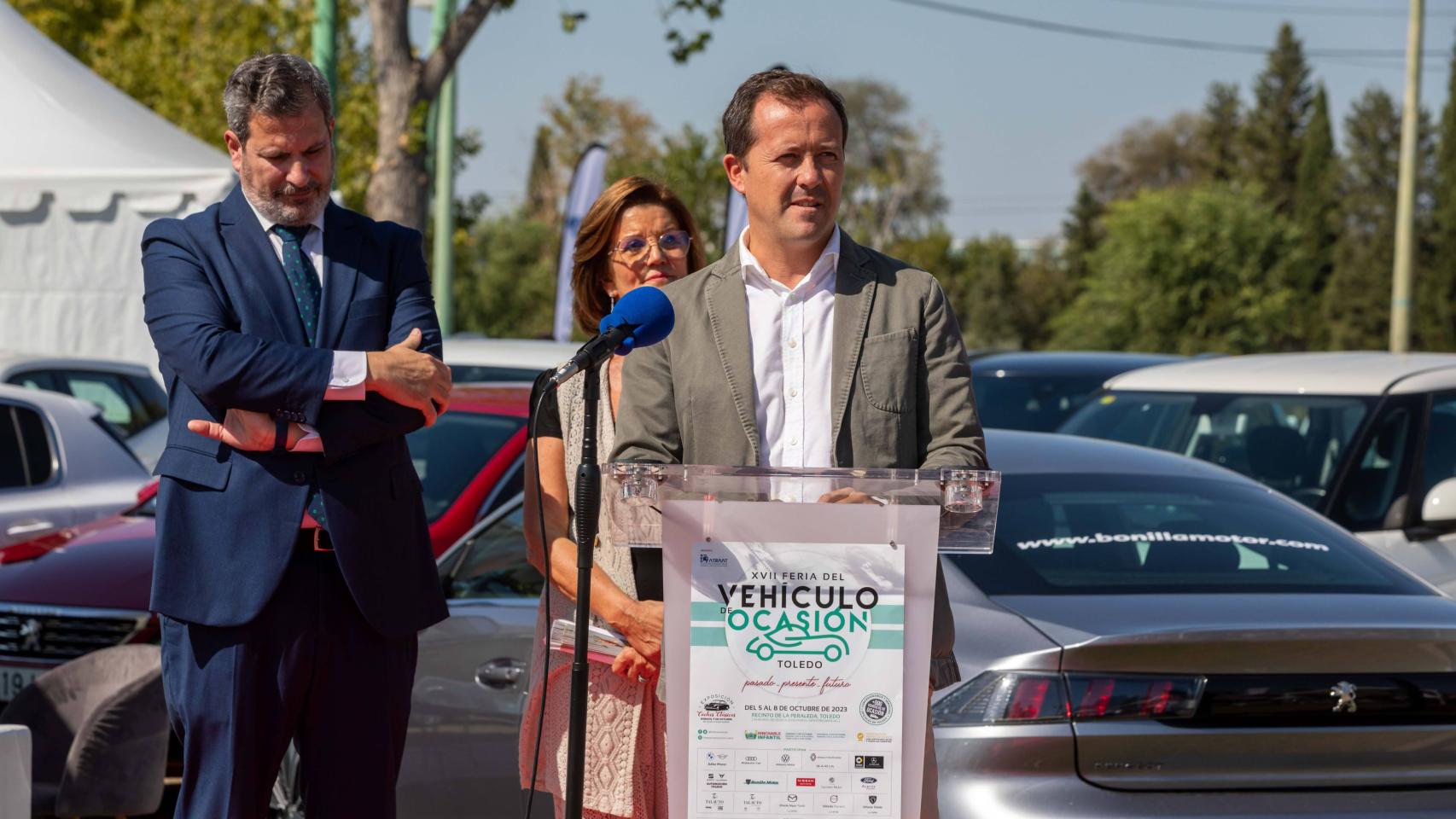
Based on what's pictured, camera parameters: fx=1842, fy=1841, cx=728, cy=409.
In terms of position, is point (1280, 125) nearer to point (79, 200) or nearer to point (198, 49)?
point (198, 49)

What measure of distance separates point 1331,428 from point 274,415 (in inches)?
202

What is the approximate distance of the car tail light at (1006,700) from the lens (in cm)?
416

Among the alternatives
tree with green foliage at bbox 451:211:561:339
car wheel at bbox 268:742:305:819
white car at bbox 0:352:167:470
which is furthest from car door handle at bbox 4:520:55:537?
tree with green foliage at bbox 451:211:561:339

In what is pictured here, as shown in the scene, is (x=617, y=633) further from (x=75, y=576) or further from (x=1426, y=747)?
(x=75, y=576)

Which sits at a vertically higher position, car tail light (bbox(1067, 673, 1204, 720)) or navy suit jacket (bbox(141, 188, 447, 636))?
navy suit jacket (bbox(141, 188, 447, 636))

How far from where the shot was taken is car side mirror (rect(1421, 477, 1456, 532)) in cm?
655

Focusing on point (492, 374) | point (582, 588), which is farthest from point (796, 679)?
point (492, 374)

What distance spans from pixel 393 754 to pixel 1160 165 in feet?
276

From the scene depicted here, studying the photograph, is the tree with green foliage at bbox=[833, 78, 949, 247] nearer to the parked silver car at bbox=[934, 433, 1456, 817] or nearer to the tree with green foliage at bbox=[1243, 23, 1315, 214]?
the tree with green foliage at bbox=[1243, 23, 1315, 214]

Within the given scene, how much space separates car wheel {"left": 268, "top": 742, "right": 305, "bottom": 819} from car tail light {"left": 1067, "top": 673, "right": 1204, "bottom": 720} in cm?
242

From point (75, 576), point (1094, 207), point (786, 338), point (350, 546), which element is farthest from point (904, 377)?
point (1094, 207)

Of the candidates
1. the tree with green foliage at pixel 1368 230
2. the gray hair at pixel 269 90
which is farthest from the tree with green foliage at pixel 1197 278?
the gray hair at pixel 269 90

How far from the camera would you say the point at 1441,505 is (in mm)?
6562

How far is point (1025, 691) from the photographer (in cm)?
418
